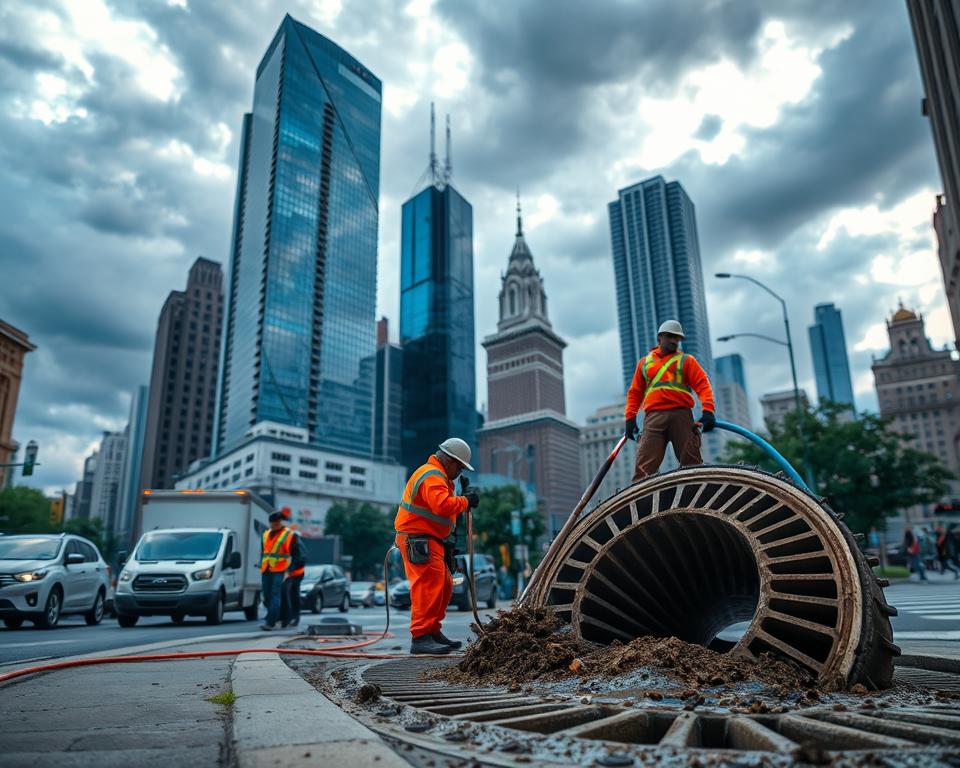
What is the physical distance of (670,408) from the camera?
6.14m

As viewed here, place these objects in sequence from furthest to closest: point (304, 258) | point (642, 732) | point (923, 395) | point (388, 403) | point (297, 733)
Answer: point (388, 403) → point (923, 395) → point (304, 258) → point (642, 732) → point (297, 733)

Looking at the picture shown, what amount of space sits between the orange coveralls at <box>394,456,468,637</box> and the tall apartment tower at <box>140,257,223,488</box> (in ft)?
468

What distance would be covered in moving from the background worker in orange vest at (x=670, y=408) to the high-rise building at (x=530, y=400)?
149101 mm

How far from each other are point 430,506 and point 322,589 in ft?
49.3

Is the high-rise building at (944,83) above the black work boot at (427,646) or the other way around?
above

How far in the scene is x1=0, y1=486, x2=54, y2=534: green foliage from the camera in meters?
52.0

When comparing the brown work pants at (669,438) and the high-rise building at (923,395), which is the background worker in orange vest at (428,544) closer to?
the brown work pants at (669,438)

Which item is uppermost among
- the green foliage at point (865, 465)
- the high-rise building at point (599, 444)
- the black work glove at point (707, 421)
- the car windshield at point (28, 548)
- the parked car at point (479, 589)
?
the high-rise building at point (599, 444)

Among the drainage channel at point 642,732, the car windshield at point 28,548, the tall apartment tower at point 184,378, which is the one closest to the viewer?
the drainage channel at point 642,732

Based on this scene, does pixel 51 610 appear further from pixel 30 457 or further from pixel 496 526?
pixel 496 526

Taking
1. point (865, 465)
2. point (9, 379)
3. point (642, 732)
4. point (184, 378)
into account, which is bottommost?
point (642, 732)

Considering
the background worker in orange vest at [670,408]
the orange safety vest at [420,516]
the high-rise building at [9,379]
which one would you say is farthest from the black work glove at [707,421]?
the high-rise building at [9,379]

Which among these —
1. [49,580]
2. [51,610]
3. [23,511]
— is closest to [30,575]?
[49,580]

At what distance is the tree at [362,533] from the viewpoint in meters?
73.1
